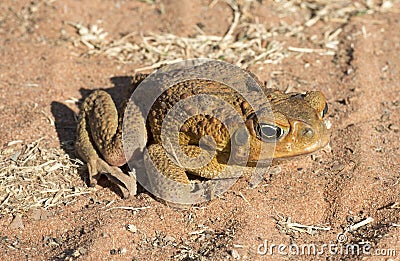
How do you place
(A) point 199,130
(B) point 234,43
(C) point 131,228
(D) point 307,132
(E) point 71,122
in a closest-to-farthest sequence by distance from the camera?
(D) point 307,132 → (C) point 131,228 → (A) point 199,130 → (E) point 71,122 → (B) point 234,43

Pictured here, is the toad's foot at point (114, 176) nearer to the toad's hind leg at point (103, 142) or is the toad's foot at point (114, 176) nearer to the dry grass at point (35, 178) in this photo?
the toad's hind leg at point (103, 142)

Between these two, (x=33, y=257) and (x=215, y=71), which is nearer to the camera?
(x=33, y=257)

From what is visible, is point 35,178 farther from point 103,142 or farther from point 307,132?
point 307,132

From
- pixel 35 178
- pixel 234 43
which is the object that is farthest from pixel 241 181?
pixel 234 43

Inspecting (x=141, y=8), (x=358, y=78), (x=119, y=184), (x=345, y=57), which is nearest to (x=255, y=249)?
(x=119, y=184)

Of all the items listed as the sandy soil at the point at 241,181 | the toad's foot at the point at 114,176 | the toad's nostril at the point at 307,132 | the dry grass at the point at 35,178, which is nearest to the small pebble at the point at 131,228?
the sandy soil at the point at 241,181

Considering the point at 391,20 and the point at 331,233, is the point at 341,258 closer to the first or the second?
the point at 331,233
